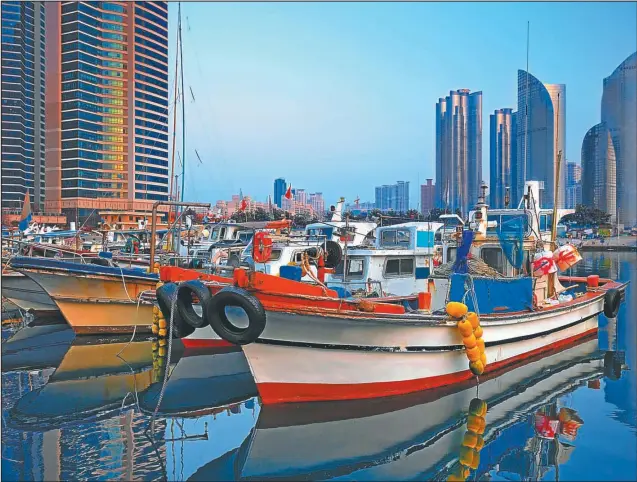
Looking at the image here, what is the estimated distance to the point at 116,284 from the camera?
1471 cm

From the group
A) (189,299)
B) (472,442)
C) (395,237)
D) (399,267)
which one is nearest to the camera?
(472,442)

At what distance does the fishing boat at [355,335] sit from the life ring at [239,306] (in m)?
0.02

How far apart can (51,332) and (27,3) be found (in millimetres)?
101470

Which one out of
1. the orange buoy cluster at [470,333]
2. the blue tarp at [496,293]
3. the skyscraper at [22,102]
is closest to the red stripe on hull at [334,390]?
the orange buoy cluster at [470,333]

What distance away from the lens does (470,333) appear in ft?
31.2

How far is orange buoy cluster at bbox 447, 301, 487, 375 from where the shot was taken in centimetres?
945

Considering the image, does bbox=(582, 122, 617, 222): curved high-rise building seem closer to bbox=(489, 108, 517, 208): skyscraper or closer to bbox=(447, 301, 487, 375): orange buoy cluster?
bbox=(489, 108, 517, 208): skyscraper

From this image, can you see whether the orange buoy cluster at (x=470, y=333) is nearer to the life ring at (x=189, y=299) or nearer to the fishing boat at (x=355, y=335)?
the fishing boat at (x=355, y=335)

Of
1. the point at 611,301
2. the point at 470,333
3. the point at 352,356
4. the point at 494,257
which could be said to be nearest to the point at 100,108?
the point at 494,257

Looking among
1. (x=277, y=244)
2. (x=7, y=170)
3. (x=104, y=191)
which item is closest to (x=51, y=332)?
(x=277, y=244)

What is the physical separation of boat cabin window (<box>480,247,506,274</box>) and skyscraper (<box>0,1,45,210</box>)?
85326mm

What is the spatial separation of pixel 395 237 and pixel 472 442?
766 cm

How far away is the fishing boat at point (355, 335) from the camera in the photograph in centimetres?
835

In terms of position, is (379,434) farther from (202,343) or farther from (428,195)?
(428,195)
